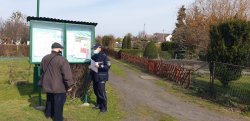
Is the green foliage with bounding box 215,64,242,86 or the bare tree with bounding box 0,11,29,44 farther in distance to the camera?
the bare tree with bounding box 0,11,29,44

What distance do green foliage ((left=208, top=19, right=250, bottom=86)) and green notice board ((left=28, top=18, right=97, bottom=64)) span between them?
661cm

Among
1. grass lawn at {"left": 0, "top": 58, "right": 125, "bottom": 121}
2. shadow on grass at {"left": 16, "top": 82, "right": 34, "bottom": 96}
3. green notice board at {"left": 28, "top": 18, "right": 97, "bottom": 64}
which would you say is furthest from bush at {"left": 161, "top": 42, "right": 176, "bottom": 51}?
green notice board at {"left": 28, "top": 18, "right": 97, "bottom": 64}

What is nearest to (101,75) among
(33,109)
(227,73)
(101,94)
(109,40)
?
(101,94)

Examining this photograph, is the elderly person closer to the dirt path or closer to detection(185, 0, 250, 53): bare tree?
the dirt path

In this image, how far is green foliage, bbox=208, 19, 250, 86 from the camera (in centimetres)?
1424

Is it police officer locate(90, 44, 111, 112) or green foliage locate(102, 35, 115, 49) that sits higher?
green foliage locate(102, 35, 115, 49)

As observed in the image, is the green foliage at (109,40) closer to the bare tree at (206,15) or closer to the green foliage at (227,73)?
the bare tree at (206,15)

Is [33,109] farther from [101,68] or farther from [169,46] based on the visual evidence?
[169,46]

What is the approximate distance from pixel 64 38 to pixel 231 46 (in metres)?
8.03

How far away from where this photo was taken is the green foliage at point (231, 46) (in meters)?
14.2

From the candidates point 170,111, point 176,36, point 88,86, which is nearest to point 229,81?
point 170,111

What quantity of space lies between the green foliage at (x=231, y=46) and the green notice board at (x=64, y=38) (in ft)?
21.7

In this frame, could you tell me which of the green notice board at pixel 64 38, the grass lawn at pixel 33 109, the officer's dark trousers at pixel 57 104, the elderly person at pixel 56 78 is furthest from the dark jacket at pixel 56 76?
the green notice board at pixel 64 38

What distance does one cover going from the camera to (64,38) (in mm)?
9469
